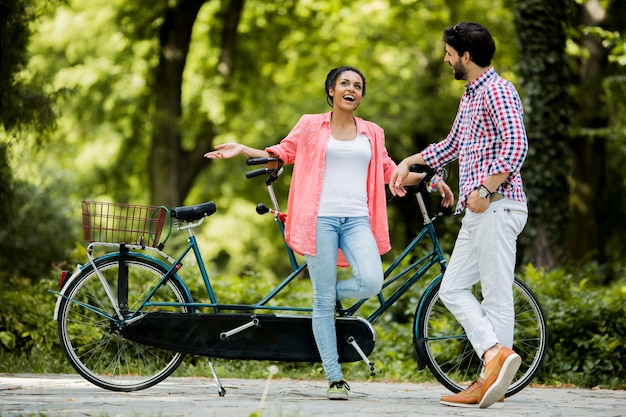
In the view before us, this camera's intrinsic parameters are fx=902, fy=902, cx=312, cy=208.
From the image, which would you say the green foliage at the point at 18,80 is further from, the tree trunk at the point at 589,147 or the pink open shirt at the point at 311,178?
the tree trunk at the point at 589,147

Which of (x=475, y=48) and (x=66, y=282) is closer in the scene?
(x=475, y=48)

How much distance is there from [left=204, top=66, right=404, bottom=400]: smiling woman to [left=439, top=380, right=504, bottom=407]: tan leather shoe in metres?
0.63

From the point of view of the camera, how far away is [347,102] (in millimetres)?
5285

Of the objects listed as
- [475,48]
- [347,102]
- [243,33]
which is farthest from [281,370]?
[243,33]

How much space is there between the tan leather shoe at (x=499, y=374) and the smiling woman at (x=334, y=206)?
779 millimetres

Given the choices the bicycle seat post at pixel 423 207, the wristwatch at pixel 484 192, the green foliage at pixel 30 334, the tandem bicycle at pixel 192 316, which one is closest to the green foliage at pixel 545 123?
the tandem bicycle at pixel 192 316

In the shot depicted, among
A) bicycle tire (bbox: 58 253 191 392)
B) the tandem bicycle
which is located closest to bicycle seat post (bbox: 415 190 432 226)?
the tandem bicycle

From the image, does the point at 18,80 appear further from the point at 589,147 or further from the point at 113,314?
the point at 589,147

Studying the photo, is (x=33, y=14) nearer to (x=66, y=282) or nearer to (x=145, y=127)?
(x=66, y=282)

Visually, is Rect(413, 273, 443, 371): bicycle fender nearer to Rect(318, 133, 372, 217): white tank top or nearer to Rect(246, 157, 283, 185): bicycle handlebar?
Rect(318, 133, 372, 217): white tank top

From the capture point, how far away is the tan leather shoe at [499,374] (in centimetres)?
484

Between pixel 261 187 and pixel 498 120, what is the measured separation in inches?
684

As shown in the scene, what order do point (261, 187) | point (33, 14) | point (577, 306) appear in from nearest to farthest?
1. point (577, 306)
2. point (33, 14)
3. point (261, 187)

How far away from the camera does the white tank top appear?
206 inches
